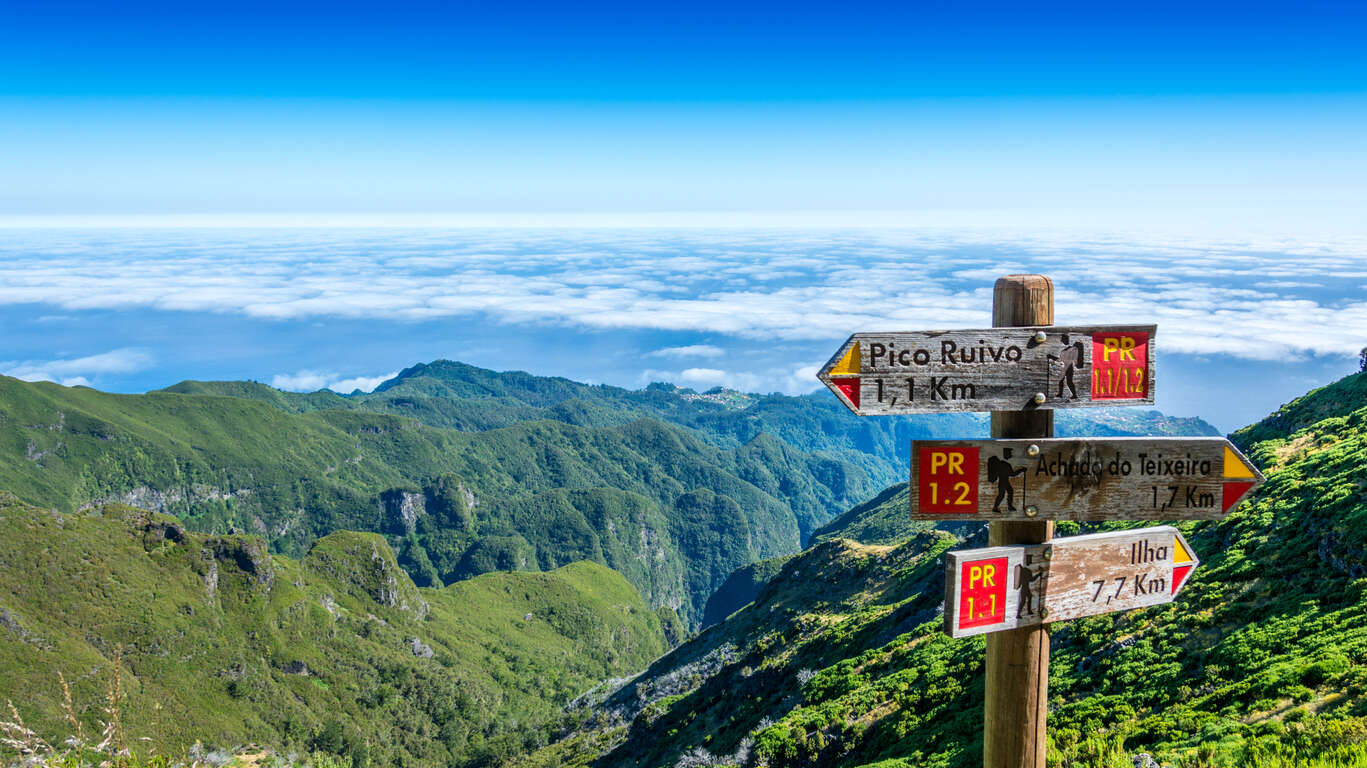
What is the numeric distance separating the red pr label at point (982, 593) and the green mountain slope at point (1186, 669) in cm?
550

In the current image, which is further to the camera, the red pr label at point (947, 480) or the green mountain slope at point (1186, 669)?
the green mountain slope at point (1186, 669)

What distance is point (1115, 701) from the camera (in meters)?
18.0

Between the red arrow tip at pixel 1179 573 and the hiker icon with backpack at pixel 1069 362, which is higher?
the hiker icon with backpack at pixel 1069 362

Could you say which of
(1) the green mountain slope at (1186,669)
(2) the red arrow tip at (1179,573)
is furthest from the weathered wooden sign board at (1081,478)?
(1) the green mountain slope at (1186,669)

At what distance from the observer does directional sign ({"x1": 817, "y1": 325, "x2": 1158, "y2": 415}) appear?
6645mm

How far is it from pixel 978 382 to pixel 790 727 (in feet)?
92.1

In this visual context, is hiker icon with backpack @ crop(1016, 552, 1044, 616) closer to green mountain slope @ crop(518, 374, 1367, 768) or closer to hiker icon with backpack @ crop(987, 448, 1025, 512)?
hiker icon with backpack @ crop(987, 448, 1025, 512)

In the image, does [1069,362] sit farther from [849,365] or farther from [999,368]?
[849,365]

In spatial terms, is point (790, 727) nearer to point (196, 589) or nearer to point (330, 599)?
point (196, 589)

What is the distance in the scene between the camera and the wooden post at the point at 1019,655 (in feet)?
22.6

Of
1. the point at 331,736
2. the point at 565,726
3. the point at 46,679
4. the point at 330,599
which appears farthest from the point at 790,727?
the point at 330,599

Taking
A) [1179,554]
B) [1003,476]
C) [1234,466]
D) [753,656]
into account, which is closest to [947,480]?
[1003,476]

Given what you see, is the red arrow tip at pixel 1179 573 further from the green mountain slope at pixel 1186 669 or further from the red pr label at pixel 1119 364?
the green mountain slope at pixel 1186 669

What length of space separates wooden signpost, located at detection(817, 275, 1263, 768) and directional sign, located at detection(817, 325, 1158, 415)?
0.01m
